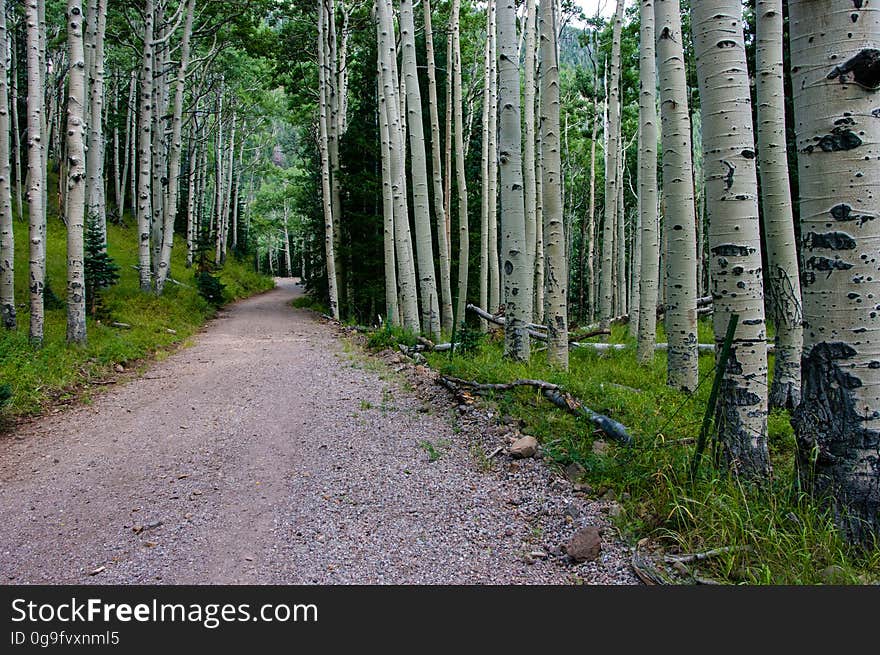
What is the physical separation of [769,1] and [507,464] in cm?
469

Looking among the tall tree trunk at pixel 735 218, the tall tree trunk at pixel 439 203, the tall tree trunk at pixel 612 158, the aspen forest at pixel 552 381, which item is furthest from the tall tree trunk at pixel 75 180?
the tall tree trunk at pixel 612 158

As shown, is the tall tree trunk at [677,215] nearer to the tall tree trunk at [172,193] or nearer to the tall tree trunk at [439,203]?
the tall tree trunk at [439,203]

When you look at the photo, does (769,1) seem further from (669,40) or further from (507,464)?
(507,464)

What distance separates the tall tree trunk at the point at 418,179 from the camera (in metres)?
9.62

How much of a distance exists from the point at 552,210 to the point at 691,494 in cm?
458

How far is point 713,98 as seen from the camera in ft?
11.0

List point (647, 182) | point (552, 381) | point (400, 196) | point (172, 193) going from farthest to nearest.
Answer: point (172, 193), point (400, 196), point (647, 182), point (552, 381)

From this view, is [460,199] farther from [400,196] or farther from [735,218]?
[735,218]

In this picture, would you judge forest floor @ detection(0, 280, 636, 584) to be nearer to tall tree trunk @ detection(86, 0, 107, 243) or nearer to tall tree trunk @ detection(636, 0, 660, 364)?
tall tree trunk @ detection(636, 0, 660, 364)

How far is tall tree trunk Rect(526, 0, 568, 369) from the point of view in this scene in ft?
21.8

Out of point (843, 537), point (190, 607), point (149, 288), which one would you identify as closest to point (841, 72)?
point (843, 537)

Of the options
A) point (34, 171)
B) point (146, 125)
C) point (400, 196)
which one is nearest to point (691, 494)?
point (400, 196)

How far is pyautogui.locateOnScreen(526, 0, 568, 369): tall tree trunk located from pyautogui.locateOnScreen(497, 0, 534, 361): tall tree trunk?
32cm

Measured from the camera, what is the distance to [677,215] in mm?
5488
